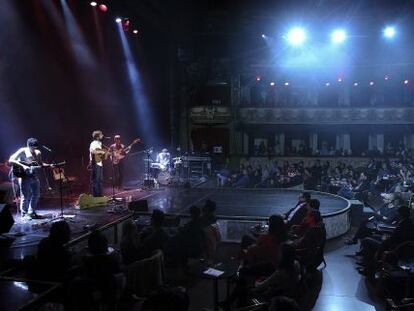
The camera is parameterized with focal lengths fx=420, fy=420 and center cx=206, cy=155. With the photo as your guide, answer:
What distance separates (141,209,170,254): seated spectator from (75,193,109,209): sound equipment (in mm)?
4171

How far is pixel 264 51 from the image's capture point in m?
22.2

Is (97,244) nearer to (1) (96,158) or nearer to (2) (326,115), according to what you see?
(1) (96,158)

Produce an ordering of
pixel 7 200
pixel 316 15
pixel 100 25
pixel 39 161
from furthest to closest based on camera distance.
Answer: pixel 316 15
pixel 100 25
pixel 7 200
pixel 39 161

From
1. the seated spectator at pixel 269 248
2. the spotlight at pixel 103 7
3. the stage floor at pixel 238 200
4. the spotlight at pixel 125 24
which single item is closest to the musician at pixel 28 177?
the stage floor at pixel 238 200

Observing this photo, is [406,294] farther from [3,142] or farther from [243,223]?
[3,142]

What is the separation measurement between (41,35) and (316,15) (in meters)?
9.81

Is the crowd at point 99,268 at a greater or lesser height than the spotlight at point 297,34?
lesser

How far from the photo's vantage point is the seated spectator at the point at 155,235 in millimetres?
5602

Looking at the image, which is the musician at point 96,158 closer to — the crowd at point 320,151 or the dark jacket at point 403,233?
the dark jacket at point 403,233

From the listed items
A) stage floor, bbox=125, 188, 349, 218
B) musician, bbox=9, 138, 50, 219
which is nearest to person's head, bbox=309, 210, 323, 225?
stage floor, bbox=125, 188, 349, 218

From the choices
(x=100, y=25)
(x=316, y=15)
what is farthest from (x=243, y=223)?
(x=316, y=15)

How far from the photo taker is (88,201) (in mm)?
9680

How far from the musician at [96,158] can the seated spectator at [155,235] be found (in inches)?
162

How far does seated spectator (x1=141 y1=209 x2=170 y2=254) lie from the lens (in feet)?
18.4
